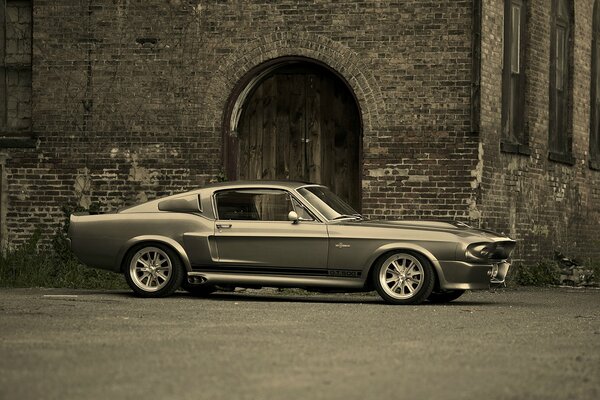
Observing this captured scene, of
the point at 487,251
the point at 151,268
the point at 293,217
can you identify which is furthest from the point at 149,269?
the point at 487,251

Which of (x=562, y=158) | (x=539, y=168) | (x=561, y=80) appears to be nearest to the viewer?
(x=539, y=168)

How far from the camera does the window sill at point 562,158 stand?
21.1m

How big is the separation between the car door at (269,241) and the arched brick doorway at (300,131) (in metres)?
4.77

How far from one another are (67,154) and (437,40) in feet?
19.1

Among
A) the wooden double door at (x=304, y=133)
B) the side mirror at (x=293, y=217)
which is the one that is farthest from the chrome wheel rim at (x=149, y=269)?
the wooden double door at (x=304, y=133)

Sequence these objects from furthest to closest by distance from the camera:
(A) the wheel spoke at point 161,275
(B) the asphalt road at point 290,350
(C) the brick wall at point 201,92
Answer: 1. (C) the brick wall at point 201,92
2. (A) the wheel spoke at point 161,275
3. (B) the asphalt road at point 290,350

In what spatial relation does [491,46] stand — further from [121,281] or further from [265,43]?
[121,281]

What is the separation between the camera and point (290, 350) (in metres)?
8.59

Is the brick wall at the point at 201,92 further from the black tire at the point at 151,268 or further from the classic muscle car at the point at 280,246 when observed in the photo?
the black tire at the point at 151,268

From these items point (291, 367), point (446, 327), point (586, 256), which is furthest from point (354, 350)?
point (586, 256)

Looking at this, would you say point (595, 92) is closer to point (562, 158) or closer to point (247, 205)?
point (562, 158)

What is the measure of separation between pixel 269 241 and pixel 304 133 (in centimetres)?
543

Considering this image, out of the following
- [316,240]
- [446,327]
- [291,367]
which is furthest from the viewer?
[316,240]

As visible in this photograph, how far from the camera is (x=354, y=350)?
8.70m
